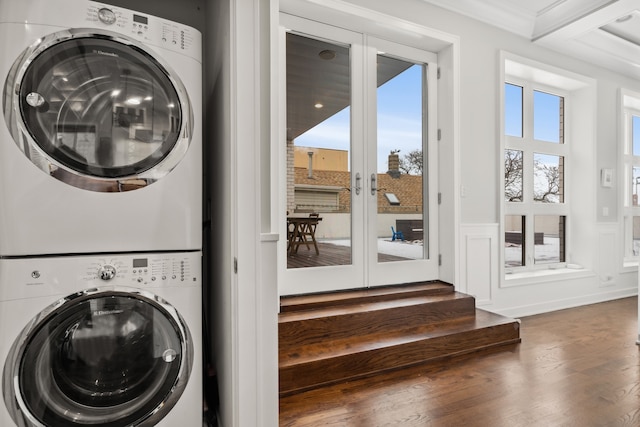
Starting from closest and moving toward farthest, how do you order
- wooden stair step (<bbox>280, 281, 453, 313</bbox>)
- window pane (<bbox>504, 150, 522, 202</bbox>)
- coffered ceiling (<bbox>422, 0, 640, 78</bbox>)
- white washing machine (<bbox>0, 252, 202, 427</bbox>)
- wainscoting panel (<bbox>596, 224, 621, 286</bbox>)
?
white washing machine (<bbox>0, 252, 202, 427</bbox>) < wooden stair step (<bbox>280, 281, 453, 313</bbox>) < coffered ceiling (<bbox>422, 0, 640, 78</bbox>) < window pane (<bbox>504, 150, 522, 202</bbox>) < wainscoting panel (<bbox>596, 224, 621, 286</bbox>)

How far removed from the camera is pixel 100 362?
1.29m

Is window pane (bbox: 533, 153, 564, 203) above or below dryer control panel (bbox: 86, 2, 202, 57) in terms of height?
below

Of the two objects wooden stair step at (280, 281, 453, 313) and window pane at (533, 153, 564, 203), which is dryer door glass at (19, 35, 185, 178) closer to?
wooden stair step at (280, 281, 453, 313)

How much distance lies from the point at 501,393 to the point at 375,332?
0.84 m

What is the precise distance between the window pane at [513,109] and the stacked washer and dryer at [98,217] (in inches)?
142

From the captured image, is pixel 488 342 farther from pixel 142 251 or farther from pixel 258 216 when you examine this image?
pixel 142 251

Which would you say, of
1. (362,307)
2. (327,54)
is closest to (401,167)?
(327,54)

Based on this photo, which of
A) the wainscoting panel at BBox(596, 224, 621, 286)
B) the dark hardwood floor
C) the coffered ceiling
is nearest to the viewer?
the dark hardwood floor

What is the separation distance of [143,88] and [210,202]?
0.76 m

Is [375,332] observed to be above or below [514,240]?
below

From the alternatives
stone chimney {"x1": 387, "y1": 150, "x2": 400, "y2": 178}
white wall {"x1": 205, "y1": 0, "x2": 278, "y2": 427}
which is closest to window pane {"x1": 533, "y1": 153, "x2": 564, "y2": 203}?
stone chimney {"x1": 387, "y1": 150, "x2": 400, "y2": 178}

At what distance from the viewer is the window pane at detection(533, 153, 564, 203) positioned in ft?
13.6

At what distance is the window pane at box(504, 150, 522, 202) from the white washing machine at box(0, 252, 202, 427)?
3614 millimetres

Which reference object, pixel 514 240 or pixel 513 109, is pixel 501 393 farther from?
pixel 513 109
